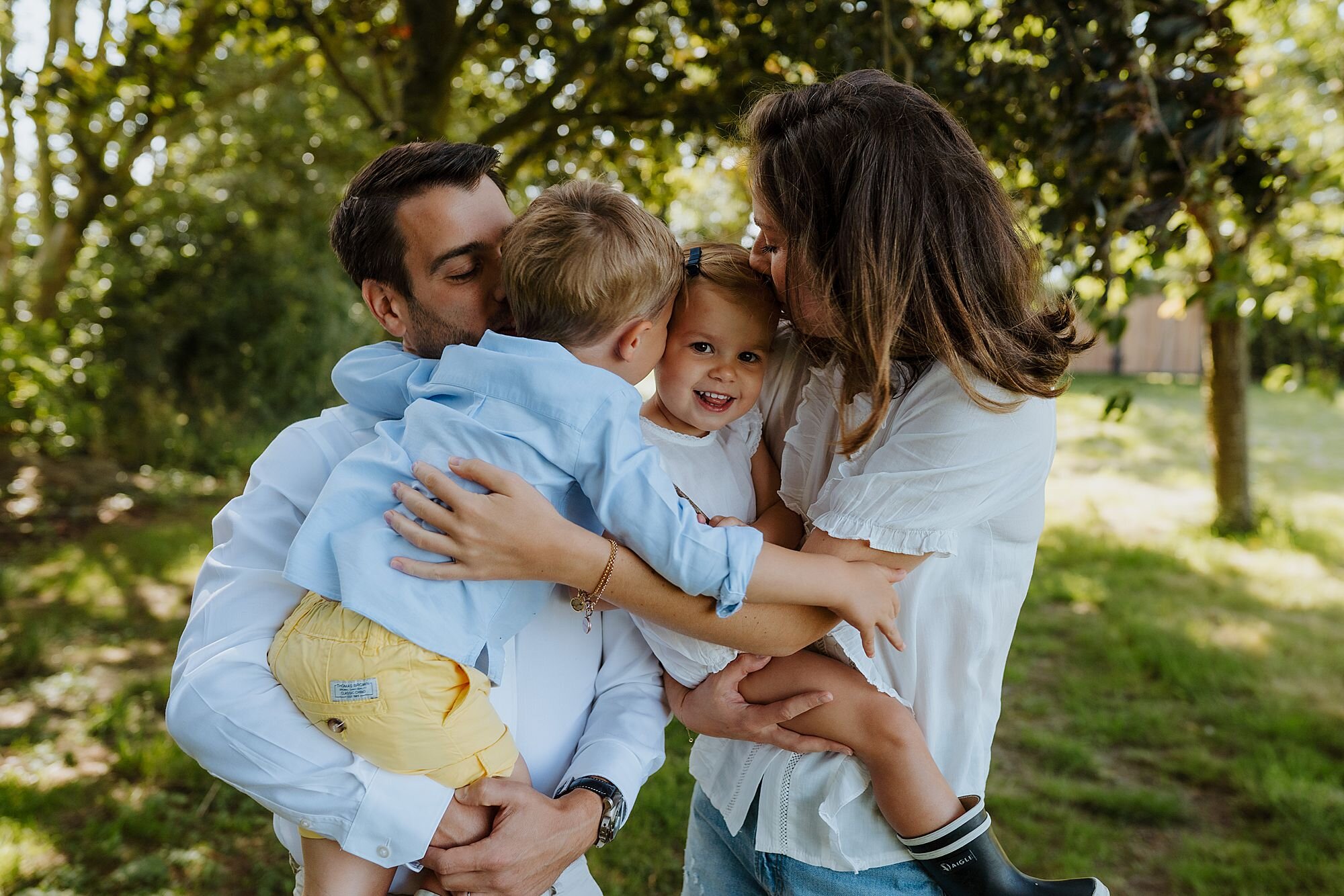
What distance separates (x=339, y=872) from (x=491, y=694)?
374 millimetres

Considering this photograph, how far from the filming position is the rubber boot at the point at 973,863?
1.59 m

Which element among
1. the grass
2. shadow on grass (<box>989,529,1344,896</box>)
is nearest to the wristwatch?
the grass

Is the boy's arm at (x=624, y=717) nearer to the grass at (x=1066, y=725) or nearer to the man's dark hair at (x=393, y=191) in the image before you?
the man's dark hair at (x=393, y=191)

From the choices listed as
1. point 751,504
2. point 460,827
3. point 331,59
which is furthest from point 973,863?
point 331,59

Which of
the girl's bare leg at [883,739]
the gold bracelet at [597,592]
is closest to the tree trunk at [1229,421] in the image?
the girl's bare leg at [883,739]

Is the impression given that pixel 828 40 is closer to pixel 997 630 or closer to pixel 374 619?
pixel 997 630

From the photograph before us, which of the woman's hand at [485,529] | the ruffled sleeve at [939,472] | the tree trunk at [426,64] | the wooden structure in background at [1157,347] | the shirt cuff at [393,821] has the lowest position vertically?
the wooden structure in background at [1157,347]

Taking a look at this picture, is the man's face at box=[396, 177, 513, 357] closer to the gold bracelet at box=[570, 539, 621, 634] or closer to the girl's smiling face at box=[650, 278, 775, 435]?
the girl's smiling face at box=[650, 278, 775, 435]

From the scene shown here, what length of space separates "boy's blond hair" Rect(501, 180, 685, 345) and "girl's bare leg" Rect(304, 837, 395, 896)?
0.94m

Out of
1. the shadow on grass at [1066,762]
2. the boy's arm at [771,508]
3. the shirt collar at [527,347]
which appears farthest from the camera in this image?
the shadow on grass at [1066,762]

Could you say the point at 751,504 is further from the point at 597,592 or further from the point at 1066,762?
the point at 1066,762

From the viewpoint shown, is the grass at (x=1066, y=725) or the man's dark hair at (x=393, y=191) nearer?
the man's dark hair at (x=393, y=191)

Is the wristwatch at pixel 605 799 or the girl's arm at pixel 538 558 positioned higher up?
the girl's arm at pixel 538 558

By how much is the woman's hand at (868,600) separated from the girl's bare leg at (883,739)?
13 centimetres
